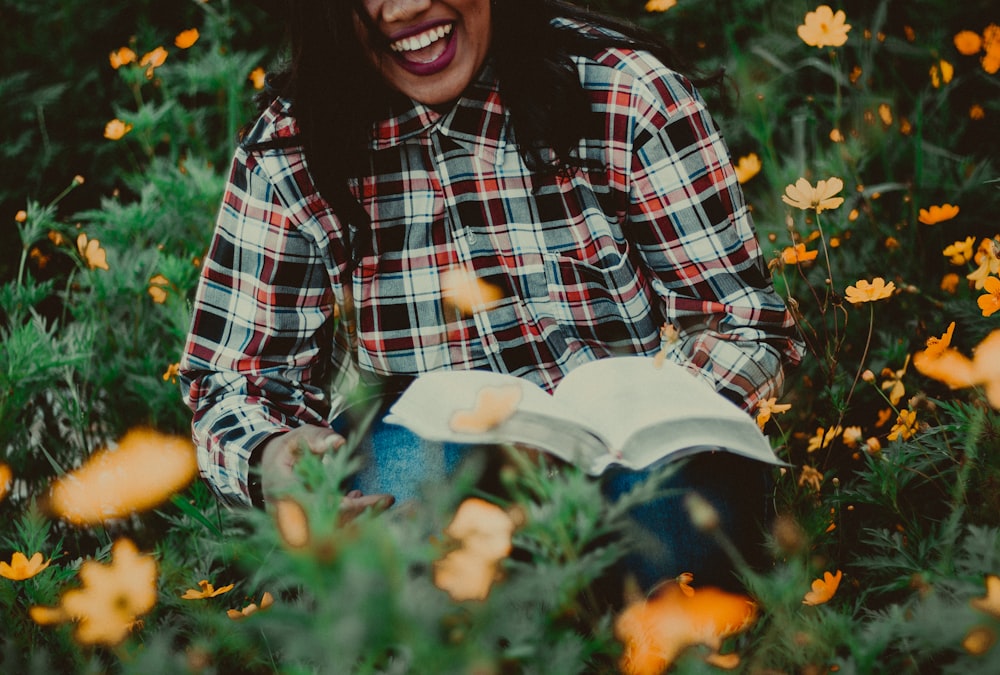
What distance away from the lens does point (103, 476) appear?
1.59m

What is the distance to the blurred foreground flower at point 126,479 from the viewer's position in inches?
60.7

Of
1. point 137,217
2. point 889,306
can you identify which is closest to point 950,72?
point 889,306

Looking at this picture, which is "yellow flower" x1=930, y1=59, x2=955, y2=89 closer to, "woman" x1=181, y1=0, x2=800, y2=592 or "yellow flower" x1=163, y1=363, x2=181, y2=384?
"woman" x1=181, y1=0, x2=800, y2=592

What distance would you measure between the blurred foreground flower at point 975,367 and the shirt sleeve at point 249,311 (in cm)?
89

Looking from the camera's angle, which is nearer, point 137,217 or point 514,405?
point 514,405

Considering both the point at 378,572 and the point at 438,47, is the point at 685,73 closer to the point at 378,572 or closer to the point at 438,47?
the point at 438,47

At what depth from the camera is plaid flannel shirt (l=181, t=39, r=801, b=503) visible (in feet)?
4.14

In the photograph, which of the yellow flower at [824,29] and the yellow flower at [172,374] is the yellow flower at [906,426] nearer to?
the yellow flower at [824,29]

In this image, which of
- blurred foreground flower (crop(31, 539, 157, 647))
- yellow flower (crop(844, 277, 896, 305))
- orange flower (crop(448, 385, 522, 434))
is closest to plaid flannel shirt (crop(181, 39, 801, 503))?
yellow flower (crop(844, 277, 896, 305))

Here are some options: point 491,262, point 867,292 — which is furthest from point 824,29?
point 491,262

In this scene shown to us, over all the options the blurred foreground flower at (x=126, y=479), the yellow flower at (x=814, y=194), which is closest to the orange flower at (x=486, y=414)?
the yellow flower at (x=814, y=194)

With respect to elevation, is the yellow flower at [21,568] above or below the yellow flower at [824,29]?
below

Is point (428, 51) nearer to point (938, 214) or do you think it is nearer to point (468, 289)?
point (468, 289)

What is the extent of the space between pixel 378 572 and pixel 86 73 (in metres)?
2.67
